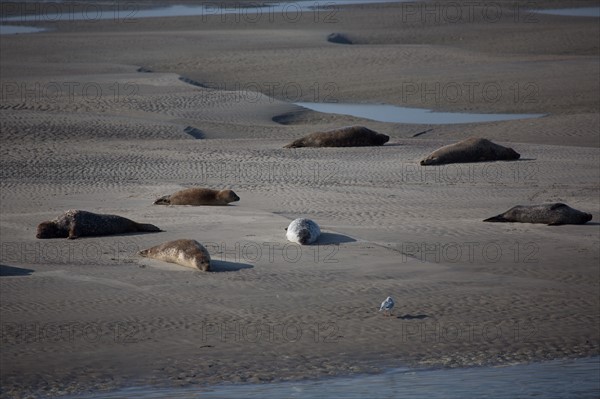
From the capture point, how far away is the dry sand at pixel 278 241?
7070 millimetres

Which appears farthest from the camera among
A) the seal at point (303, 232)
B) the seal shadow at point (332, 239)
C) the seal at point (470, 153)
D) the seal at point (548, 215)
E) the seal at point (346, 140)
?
the seal at point (346, 140)

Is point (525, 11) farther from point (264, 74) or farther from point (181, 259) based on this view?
point (181, 259)

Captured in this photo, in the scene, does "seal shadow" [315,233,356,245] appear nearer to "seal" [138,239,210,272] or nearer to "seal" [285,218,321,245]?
"seal" [285,218,321,245]

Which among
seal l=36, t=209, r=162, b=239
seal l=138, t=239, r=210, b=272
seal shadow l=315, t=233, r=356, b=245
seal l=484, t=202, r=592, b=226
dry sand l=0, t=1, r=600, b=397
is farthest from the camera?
seal l=484, t=202, r=592, b=226

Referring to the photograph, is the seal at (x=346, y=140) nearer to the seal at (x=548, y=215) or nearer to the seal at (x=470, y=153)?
the seal at (x=470, y=153)

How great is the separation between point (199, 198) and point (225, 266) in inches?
106

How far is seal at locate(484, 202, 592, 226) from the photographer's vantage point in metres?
10.2

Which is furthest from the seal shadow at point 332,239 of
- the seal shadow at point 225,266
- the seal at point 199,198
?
the seal at point 199,198

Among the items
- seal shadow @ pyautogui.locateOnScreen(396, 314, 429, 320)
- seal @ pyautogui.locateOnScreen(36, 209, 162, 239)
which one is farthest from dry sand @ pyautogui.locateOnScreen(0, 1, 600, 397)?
seal @ pyautogui.locateOnScreen(36, 209, 162, 239)

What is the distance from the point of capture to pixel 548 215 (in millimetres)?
10195

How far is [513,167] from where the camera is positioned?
1383cm

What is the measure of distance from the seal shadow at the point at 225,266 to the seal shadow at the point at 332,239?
3.16 feet

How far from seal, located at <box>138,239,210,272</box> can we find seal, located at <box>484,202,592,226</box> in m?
3.29

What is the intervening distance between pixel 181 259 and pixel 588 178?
21.2 ft
